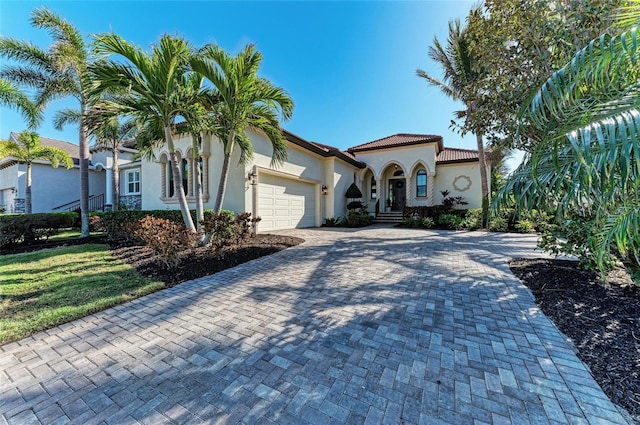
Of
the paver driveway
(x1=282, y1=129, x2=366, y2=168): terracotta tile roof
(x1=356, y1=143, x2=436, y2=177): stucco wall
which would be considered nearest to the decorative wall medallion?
(x1=356, y1=143, x2=436, y2=177): stucco wall

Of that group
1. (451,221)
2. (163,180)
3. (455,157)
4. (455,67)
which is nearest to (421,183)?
(455,157)

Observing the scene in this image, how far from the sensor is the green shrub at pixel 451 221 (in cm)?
1408

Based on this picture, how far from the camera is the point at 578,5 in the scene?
4.50 metres

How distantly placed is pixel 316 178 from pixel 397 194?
26.3 feet

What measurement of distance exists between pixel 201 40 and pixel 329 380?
7.85 metres

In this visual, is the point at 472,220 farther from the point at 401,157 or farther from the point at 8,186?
the point at 8,186

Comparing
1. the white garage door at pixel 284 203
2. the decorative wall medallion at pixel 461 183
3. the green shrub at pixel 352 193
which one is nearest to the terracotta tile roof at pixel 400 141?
the decorative wall medallion at pixel 461 183

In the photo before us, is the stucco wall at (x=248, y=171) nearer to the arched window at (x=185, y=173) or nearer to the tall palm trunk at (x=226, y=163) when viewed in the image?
the arched window at (x=185, y=173)

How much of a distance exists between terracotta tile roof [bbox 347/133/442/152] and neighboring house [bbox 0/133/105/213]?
20.0m

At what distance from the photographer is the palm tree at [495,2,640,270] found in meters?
1.96

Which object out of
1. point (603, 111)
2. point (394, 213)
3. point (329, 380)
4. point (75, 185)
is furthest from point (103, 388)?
point (75, 185)

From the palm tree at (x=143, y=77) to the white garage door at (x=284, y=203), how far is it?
5.20m

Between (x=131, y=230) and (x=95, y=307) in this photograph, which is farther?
(x=131, y=230)

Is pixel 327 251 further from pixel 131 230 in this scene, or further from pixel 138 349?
pixel 131 230
